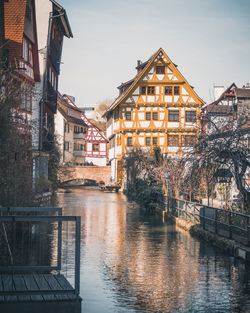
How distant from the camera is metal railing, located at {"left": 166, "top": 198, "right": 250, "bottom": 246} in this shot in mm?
16328

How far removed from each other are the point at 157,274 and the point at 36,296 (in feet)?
17.8

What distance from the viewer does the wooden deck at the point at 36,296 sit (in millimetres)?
7961

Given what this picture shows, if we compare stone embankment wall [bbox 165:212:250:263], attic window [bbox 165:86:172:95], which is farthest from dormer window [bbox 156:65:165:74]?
stone embankment wall [bbox 165:212:250:263]

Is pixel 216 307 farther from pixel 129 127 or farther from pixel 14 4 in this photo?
pixel 129 127

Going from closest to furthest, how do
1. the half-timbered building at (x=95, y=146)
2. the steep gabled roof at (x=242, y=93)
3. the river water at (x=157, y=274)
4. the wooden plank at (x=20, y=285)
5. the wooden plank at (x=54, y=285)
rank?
1. the wooden plank at (x=20, y=285)
2. the wooden plank at (x=54, y=285)
3. the river water at (x=157, y=274)
4. the steep gabled roof at (x=242, y=93)
5. the half-timbered building at (x=95, y=146)

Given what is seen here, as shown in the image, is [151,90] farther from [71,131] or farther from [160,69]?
[71,131]

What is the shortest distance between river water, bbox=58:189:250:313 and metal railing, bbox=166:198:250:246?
0.70 meters

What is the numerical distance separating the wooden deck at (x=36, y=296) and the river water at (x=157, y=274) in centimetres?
116

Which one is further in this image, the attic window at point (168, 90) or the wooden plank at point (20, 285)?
the attic window at point (168, 90)

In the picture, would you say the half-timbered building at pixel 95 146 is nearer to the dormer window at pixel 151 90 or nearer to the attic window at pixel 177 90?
the dormer window at pixel 151 90

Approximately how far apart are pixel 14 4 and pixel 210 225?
13283 millimetres

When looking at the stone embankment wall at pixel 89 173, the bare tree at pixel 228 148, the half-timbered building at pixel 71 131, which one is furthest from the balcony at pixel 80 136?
the bare tree at pixel 228 148

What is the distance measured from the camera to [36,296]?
8.23m

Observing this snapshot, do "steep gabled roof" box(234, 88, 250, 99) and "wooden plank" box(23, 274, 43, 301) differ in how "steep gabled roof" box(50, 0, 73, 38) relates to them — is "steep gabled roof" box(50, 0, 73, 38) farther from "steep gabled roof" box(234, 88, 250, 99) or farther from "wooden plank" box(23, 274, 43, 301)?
"wooden plank" box(23, 274, 43, 301)
